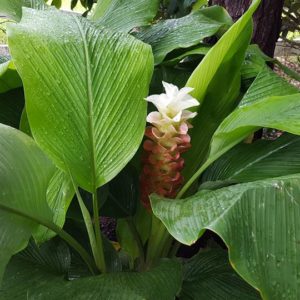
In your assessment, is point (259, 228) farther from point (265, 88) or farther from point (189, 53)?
point (189, 53)

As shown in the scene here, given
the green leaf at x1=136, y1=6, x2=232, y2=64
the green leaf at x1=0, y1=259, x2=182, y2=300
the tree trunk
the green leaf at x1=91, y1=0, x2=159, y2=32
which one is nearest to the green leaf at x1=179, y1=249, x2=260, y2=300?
the green leaf at x1=0, y1=259, x2=182, y2=300

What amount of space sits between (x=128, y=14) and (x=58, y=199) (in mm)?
538

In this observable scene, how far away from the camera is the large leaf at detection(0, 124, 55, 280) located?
582 millimetres

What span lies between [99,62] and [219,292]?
440mm

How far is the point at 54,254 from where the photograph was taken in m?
0.77

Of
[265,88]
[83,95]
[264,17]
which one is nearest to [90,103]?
[83,95]

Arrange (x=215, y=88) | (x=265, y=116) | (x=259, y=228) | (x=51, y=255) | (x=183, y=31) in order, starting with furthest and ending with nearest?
(x=183, y=31) → (x=215, y=88) → (x=51, y=255) → (x=265, y=116) → (x=259, y=228)

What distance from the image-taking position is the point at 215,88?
0.89m

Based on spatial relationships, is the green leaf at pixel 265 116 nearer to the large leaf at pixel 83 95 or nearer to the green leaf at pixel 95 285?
the large leaf at pixel 83 95

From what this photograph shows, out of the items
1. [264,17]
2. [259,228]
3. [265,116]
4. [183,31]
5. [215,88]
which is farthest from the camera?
[264,17]

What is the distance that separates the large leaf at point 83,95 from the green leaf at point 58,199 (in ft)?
0.15

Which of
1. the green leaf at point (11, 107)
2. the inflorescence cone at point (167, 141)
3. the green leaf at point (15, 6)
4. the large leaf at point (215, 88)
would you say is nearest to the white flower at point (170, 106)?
the inflorescence cone at point (167, 141)

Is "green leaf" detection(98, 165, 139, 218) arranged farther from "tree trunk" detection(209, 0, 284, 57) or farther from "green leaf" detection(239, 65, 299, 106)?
"tree trunk" detection(209, 0, 284, 57)

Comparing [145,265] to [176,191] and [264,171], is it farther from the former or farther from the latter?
[264,171]
